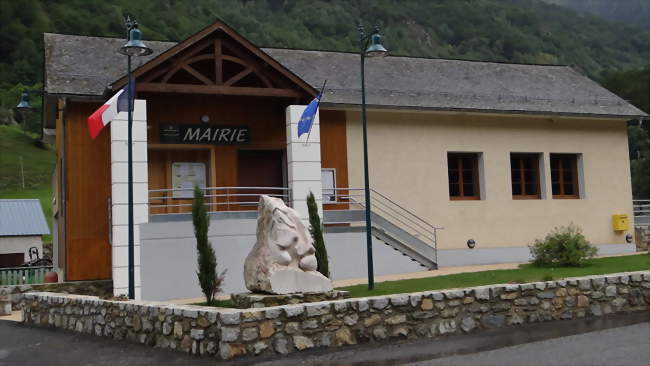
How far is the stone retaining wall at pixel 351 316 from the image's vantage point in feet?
29.3

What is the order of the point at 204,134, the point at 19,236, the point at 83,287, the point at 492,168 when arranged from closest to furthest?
the point at 83,287 < the point at 204,134 < the point at 492,168 < the point at 19,236

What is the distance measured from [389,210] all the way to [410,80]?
4.86 metres

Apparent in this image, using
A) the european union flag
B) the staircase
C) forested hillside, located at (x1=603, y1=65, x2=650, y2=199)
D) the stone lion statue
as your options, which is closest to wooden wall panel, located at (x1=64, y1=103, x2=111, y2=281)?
the european union flag

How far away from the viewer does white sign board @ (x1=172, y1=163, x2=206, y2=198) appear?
62.4 ft

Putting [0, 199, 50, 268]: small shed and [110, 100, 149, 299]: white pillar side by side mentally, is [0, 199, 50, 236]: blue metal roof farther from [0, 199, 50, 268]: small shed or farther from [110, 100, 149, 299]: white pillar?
[110, 100, 149, 299]: white pillar

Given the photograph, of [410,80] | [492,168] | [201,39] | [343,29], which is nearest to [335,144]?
[410,80]

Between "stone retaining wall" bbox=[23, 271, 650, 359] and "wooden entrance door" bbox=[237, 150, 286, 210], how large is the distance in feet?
24.8

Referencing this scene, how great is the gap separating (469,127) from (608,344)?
43.7 feet

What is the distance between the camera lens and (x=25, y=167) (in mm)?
63625

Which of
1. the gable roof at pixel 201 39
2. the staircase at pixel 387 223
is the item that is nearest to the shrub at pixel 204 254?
the gable roof at pixel 201 39

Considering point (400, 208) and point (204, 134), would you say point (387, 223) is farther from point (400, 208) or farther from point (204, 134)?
point (204, 134)

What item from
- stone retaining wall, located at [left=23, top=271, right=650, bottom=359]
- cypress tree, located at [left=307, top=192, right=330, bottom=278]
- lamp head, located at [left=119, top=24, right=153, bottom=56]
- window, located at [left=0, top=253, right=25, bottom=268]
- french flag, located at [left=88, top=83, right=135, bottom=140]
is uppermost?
lamp head, located at [left=119, top=24, right=153, bottom=56]

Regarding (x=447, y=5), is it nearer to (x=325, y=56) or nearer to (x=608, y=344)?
(x=325, y=56)

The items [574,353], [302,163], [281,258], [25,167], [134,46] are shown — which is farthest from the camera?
[25,167]
